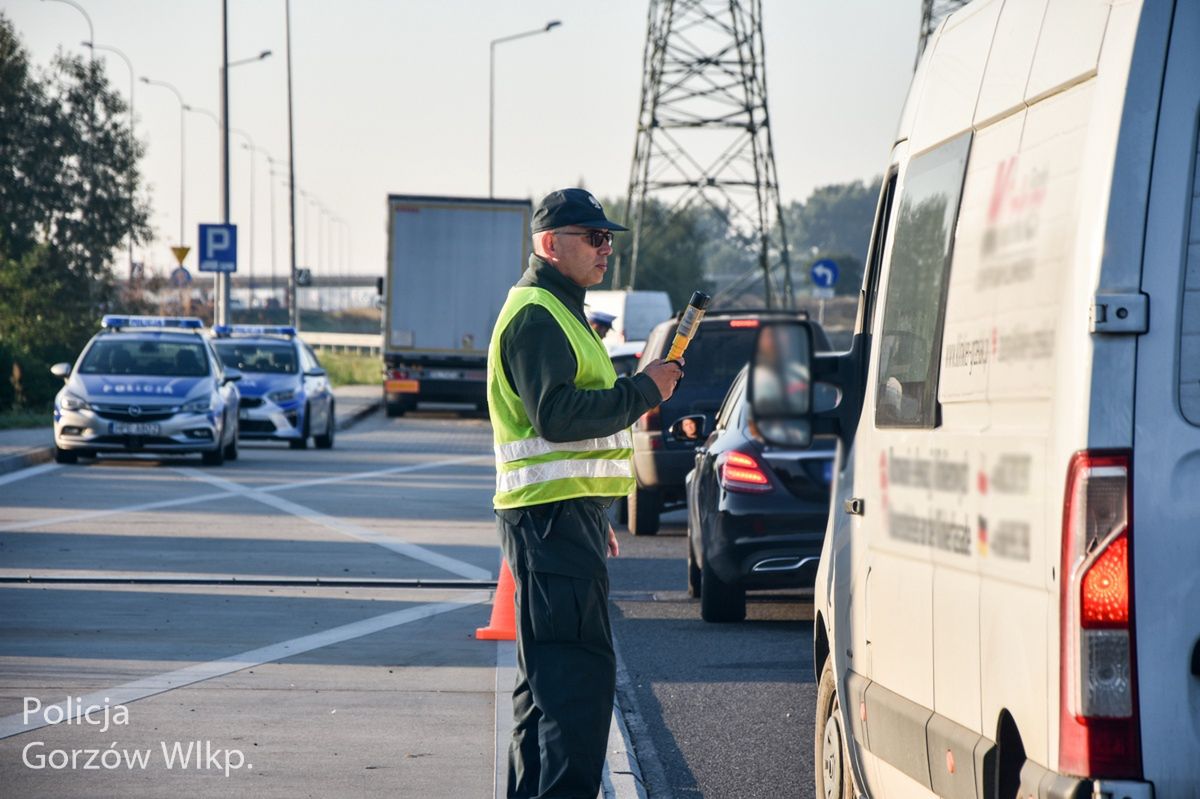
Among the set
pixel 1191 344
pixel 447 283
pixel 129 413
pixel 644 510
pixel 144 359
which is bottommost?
pixel 644 510

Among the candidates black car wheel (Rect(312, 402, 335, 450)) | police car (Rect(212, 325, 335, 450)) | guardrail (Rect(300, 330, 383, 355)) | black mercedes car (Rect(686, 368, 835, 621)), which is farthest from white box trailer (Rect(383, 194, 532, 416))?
guardrail (Rect(300, 330, 383, 355))

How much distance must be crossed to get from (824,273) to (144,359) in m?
15.5

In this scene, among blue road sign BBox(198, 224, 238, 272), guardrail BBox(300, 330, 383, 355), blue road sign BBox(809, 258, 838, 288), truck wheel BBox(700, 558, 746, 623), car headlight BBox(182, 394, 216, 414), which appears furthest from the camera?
guardrail BBox(300, 330, 383, 355)

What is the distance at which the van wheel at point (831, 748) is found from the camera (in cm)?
555

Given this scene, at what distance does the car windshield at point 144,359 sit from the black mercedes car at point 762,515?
1335 cm

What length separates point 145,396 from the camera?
22359mm

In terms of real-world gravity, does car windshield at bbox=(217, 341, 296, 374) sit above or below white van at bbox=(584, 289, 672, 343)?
below

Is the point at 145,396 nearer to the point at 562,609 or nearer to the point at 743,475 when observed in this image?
the point at 743,475

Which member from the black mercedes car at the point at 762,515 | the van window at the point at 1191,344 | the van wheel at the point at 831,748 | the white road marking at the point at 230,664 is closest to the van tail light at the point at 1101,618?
the van window at the point at 1191,344

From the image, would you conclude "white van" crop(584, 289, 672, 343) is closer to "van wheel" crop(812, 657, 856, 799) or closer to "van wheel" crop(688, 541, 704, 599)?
"van wheel" crop(688, 541, 704, 599)

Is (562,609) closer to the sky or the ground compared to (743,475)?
closer to the sky

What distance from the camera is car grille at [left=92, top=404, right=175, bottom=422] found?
22109 mm

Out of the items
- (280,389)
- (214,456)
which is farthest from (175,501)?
(280,389)

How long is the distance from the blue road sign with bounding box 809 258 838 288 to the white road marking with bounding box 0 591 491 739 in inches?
954
